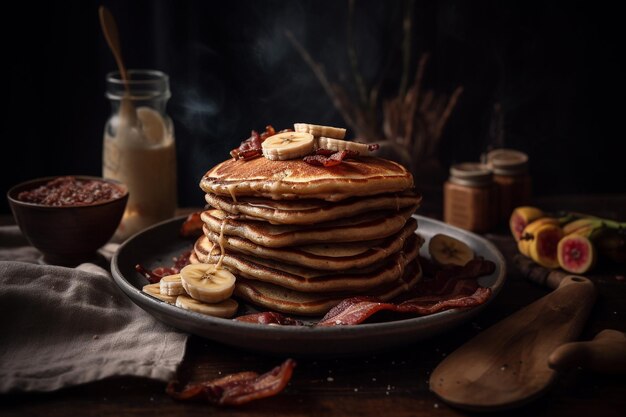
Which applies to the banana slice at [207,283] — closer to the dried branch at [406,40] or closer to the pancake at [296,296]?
the pancake at [296,296]

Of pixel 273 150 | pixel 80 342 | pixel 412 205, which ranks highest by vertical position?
pixel 273 150

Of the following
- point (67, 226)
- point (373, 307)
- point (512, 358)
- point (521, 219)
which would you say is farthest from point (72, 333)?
point (521, 219)

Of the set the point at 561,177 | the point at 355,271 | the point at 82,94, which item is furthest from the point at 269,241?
the point at 561,177

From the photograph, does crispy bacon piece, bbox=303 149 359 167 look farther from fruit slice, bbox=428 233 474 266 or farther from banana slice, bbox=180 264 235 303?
fruit slice, bbox=428 233 474 266

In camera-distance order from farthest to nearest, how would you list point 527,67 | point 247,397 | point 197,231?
1. point 527,67
2. point 197,231
3. point 247,397

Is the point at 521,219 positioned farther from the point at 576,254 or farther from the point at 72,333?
the point at 72,333

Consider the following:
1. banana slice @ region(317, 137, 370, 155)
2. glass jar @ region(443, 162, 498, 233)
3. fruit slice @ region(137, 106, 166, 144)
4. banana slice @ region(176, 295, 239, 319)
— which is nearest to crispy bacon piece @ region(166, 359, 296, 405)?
banana slice @ region(176, 295, 239, 319)

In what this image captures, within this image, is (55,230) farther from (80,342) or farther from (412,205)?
(412,205)
